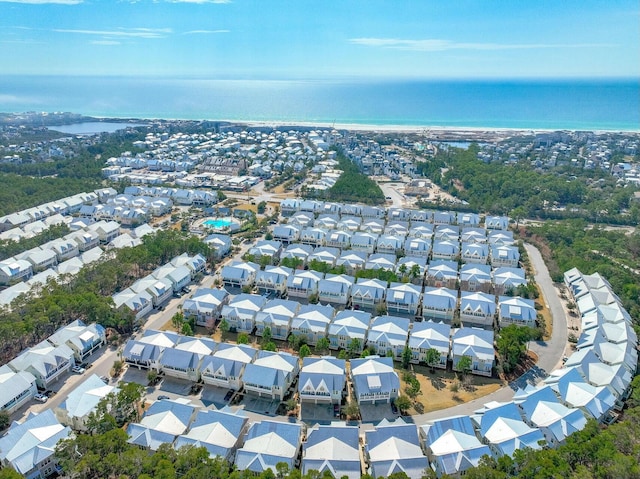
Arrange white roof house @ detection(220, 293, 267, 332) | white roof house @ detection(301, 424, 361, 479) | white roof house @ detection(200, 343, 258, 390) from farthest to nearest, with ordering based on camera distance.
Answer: white roof house @ detection(220, 293, 267, 332) < white roof house @ detection(200, 343, 258, 390) < white roof house @ detection(301, 424, 361, 479)

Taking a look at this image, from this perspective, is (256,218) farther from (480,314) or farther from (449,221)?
(480,314)

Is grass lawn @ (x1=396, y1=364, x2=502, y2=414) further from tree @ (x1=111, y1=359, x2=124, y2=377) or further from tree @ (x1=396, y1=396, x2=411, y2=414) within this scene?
tree @ (x1=111, y1=359, x2=124, y2=377)

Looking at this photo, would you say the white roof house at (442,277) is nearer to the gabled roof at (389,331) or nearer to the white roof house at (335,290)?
the white roof house at (335,290)

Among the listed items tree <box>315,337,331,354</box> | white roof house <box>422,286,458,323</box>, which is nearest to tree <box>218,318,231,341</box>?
tree <box>315,337,331,354</box>

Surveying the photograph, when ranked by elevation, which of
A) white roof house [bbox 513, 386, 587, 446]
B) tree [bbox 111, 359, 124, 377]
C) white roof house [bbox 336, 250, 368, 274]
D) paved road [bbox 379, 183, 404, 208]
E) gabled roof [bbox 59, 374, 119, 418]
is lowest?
tree [bbox 111, 359, 124, 377]

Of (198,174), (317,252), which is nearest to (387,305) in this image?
(317,252)

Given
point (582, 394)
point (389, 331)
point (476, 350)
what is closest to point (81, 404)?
point (389, 331)

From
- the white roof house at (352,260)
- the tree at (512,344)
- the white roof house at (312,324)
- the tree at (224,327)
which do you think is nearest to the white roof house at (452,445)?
the tree at (512,344)
